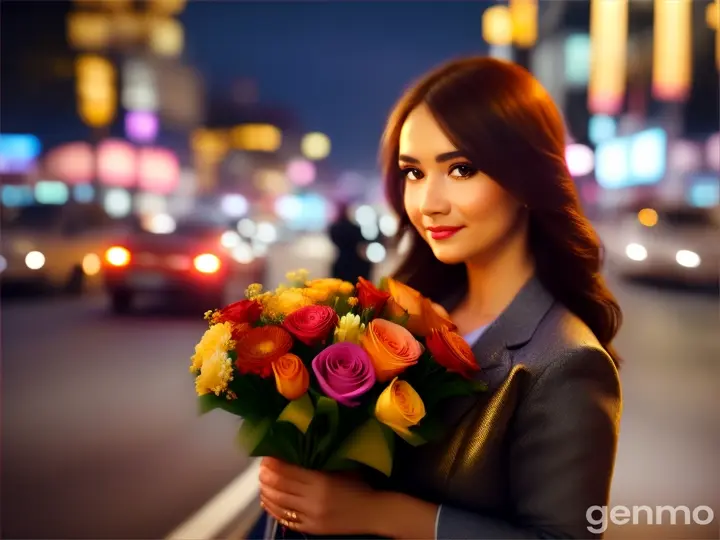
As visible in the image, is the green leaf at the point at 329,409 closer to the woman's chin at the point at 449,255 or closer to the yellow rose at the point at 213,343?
the yellow rose at the point at 213,343

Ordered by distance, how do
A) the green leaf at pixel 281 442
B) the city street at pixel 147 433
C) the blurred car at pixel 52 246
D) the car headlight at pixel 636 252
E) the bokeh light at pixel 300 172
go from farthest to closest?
the bokeh light at pixel 300 172 → the car headlight at pixel 636 252 → the blurred car at pixel 52 246 → the city street at pixel 147 433 → the green leaf at pixel 281 442

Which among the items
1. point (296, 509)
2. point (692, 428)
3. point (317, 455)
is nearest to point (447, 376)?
point (317, 455)

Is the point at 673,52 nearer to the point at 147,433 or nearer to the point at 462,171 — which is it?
the point at 147,433

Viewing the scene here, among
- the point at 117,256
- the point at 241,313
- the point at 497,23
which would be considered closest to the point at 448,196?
the point at 241,313

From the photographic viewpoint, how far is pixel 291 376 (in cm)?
156

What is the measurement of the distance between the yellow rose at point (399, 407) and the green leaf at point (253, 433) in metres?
0.24

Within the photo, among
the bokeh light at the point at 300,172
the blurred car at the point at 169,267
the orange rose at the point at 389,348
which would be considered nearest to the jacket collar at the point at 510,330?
the orange rose at the point at 389,348

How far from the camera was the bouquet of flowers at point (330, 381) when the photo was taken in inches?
62.3

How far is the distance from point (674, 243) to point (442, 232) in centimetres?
1561

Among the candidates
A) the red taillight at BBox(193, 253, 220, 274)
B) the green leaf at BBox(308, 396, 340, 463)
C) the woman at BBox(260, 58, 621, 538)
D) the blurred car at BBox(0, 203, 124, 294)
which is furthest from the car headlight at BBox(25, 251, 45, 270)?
the green leaf at BBox(308, 396, 340, 463)

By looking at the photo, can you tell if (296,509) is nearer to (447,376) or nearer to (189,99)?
(447,376)

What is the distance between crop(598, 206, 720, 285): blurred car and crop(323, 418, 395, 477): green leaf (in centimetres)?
1449

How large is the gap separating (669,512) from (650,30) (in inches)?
2415

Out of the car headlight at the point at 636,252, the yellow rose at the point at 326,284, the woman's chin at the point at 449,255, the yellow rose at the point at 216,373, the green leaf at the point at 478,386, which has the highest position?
the woman's chin at the point at 449,255
